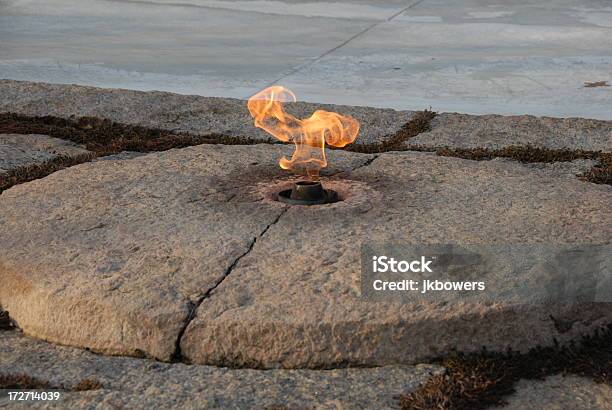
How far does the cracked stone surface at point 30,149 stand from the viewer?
17.8ft

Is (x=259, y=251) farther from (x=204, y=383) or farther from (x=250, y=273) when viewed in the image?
(x=204, y=383)

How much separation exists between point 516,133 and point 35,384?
3.79m

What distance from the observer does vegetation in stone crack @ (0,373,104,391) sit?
10.0 ft

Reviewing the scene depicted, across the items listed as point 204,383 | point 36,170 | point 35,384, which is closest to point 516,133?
point 36,170

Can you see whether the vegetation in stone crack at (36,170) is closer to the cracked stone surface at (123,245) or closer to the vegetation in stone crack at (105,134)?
the vegetation in stone crack at (105,134)

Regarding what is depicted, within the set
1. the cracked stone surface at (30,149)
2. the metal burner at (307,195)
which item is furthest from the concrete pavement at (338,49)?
the metal burner at (307,195)

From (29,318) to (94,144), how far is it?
8.46ft

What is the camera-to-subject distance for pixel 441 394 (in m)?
2.98

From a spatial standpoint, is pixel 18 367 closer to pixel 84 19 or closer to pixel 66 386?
pixel 66 386

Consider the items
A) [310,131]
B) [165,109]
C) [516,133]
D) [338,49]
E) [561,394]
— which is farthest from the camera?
[338,49]

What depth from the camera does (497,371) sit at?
3.13m
